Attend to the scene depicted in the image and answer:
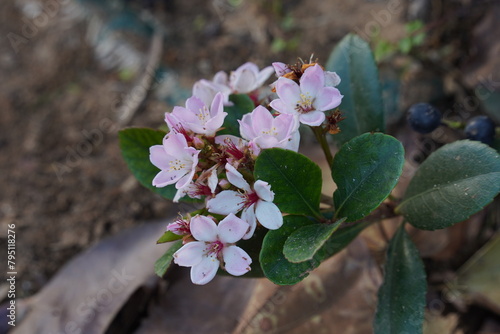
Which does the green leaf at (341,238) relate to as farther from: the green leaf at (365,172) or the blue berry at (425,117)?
the blue berry at (425,117)

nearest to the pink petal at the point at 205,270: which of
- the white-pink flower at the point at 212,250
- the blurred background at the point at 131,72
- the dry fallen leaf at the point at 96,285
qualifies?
the white-pink flower at the point at 212,250

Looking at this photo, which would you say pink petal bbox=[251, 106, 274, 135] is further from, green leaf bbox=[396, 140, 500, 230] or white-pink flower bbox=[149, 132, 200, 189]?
green leaf bbox=[396, 140, 500, 230]

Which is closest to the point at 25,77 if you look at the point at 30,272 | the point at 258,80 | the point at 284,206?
the point at 30,272

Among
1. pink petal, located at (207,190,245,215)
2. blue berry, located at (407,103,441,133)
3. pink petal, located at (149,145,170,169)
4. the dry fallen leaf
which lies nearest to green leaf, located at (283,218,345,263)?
pink petal, located at (207,190,245,215)

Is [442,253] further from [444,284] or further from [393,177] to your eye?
[393,177]

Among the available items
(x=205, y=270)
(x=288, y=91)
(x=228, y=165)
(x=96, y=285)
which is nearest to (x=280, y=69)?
(x=288, y=91)

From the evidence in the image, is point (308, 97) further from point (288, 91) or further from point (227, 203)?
point (227, 203)
